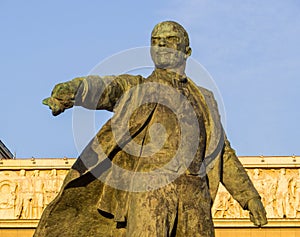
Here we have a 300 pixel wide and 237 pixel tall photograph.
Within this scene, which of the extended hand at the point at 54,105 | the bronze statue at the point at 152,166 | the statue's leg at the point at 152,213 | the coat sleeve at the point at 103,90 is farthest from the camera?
the bronze statue at the point at 152,166

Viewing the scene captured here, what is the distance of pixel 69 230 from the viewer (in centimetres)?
870

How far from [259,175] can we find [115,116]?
46.5 metres

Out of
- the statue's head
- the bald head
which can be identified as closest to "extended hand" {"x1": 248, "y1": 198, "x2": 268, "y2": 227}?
the statue's head

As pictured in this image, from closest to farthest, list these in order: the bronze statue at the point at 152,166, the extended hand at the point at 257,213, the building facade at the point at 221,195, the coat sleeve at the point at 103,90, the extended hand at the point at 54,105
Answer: the extended hand at the point at 54,105
the coat sleeve at the point at 103,90
the bronze statue at the point at 152,166
the extended hand at the point at 257,213
the building facade at the point at 221,195

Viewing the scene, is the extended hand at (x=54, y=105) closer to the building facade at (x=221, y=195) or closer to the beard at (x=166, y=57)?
the beard at (x=166, y=57)

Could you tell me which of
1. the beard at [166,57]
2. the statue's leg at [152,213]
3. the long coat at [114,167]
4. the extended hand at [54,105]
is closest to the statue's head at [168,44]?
the beard at [166,57]

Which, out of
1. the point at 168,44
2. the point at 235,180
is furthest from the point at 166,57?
the point at 235,180

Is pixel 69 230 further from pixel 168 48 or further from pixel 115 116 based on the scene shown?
pixel 168 48

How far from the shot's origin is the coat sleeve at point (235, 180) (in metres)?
8.90

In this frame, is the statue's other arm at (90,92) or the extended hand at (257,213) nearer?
the statue's other arm at (90,92)

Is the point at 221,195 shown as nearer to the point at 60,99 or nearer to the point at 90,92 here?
the point at 90,92

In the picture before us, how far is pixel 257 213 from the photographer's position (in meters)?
8.79

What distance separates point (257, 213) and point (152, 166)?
35.3 inches

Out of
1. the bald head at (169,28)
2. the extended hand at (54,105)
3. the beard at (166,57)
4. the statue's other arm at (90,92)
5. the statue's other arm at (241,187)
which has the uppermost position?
the bald head at (169,28)
